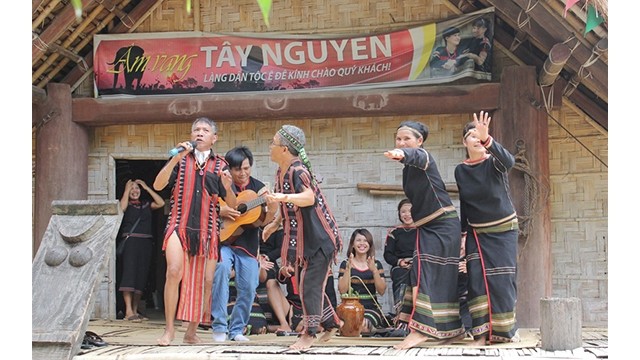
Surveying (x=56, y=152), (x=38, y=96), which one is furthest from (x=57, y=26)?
(x=56, y=152)

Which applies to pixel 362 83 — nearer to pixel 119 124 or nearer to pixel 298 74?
pixel 298 74

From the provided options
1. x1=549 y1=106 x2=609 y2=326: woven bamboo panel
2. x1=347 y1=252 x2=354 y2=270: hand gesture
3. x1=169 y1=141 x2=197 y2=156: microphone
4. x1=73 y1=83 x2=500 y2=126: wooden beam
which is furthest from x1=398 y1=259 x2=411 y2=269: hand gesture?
x1=169 y1=141 x2=197 y2=156: microphone

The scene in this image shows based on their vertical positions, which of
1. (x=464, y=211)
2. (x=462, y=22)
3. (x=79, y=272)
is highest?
(x=462, y=22)

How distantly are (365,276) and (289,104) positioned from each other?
6.06 feet

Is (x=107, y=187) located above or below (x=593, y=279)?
above

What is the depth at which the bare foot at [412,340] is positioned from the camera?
592 cm

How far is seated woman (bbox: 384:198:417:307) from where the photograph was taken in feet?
27.3

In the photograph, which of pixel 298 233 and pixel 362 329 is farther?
pixel 362 329

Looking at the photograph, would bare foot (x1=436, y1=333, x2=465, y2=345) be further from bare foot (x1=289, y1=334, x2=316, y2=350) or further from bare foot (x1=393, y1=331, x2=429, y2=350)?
bare foot (x1=289, y1=334, x2=316, y2=350)

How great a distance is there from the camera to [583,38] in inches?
289

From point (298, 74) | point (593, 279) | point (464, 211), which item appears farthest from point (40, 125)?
point (593, 279)

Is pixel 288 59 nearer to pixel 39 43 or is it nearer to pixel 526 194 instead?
pixel 39 43

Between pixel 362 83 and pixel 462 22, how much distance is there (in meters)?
1.11

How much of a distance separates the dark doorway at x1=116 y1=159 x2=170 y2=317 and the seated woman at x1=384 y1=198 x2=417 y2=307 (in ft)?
11.6
